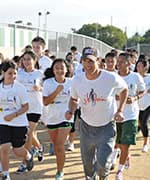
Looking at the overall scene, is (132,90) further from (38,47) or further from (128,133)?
(38,47)

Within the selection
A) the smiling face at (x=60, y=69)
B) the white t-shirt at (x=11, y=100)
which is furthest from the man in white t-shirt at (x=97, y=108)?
the smiling face at (x=60, y=69)

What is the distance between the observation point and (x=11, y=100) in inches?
261

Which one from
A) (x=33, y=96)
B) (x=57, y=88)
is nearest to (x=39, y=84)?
(x=33, y=96)

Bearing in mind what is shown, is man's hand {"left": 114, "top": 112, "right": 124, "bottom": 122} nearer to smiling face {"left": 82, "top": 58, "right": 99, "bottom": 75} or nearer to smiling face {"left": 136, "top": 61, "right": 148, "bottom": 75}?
smiling face {"left": 82, "top": 58, "right": 99, "bottom": 75}

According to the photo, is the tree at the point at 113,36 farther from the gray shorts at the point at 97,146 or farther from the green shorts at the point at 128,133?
the gray shorts at the point at 97,146

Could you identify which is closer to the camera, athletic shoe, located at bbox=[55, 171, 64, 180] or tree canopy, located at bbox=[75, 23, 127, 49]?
athletic shoe, located at bbox=[55, 171, 64, 180]

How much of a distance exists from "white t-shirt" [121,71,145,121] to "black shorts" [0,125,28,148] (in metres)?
1.49

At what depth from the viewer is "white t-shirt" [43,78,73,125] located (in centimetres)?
706

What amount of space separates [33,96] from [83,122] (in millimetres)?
1955

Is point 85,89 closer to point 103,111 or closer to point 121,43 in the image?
point 103,111

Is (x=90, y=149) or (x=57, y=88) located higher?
(x=57, y=88)

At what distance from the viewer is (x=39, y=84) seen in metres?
7.89

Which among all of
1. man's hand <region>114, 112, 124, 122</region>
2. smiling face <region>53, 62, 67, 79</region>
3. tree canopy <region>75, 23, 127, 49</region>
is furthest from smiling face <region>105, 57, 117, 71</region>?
tree canopy <region>75, 23, 127, 49</region>

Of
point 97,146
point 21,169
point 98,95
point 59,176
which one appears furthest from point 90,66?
point 21,169
